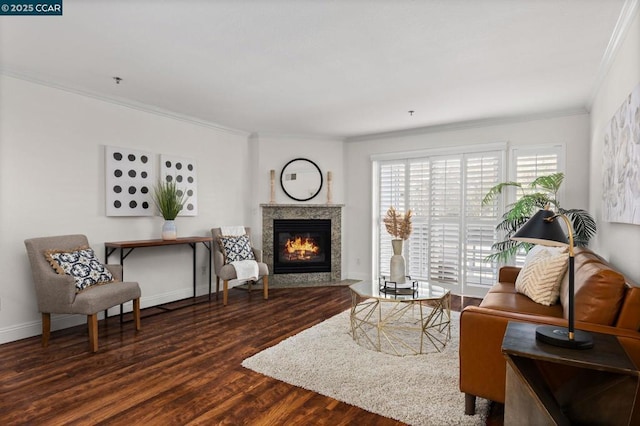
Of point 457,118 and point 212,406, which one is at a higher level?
point 457,118

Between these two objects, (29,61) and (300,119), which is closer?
(29,61)

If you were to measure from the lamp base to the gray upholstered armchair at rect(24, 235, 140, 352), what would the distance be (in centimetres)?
325

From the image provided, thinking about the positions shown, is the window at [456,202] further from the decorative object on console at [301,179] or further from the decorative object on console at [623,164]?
the decorative object on console at [623,164]

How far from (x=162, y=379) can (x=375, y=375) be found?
154 cm

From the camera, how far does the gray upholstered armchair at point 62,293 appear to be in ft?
10.1

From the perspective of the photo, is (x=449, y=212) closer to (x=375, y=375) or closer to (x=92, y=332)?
(x=375, y=375)

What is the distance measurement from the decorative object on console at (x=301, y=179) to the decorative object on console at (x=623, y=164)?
3914mm

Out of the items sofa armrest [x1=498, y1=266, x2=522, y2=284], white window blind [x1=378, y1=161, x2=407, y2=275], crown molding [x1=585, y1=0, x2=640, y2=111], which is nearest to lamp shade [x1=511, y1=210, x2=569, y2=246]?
crown molding [x1=585, y1=0, x2=640, y2=111]

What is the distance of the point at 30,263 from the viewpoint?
3.31m

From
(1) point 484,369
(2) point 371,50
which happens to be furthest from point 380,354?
(2) point 371,50

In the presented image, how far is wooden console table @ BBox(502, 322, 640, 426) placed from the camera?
151cm

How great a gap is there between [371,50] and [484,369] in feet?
7.72

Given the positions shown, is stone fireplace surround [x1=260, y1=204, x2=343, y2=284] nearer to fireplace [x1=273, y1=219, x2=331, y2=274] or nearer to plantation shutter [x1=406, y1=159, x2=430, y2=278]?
fireplace [x1=273, y1=219, x2=331, y2=274]

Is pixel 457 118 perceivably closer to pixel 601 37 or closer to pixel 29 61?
pixel 601 37
